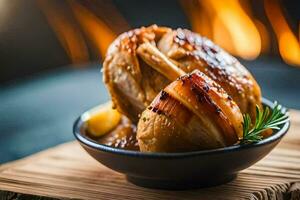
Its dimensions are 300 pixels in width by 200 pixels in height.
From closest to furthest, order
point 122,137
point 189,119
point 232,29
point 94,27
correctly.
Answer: point 189,119
point 122,137
point 232,29
point 94,27

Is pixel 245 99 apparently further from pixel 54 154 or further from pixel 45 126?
pixel 45 126

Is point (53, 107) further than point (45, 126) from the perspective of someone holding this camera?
Yes

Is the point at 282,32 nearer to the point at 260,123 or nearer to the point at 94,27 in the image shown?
the point at 94,27

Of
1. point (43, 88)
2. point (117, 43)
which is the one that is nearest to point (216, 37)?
point (43, 88)

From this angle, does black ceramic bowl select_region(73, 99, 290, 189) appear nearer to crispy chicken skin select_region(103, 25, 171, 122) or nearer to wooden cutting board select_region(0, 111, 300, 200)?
wooden cutting board select_region(0, 111, 300, 200)

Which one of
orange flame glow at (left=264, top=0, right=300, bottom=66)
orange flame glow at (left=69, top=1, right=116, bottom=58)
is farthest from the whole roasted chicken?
orange flame glow at (left=69, top=1, right=116, bottom=58)

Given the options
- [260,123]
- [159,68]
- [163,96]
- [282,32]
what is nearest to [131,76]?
[159,68]
